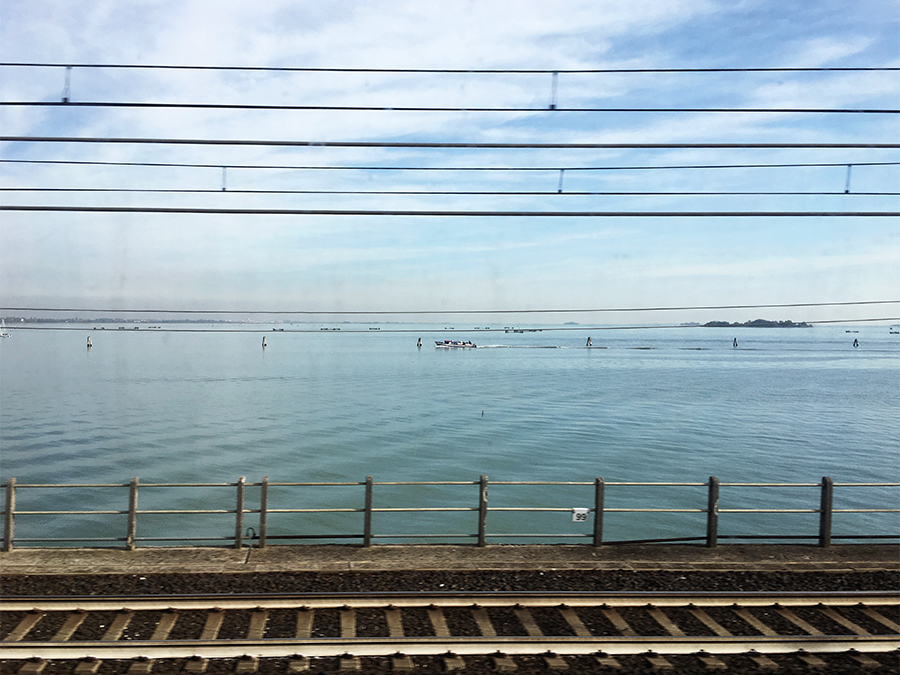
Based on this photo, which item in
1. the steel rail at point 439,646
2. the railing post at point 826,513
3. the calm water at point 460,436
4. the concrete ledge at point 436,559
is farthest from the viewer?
the calm water at point 460,436

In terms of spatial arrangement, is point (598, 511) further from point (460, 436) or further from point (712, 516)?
point (460, 436)

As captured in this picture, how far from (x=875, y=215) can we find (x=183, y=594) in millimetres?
9609

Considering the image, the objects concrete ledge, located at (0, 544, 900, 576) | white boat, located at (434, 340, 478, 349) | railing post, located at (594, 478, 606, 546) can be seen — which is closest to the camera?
concrete ledge, located at (0, 544, 900, 576)

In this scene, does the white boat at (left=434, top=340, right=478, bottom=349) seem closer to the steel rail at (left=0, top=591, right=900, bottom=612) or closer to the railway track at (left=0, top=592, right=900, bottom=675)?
the steel rail at (left=0, top=591, right=900, bottom=612)

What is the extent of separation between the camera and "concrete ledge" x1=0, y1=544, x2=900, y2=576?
818cm

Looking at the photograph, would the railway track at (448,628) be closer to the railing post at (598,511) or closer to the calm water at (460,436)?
the railing post at (598,511)

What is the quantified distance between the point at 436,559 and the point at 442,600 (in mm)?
1624

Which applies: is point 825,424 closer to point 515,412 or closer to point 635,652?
point 515,412

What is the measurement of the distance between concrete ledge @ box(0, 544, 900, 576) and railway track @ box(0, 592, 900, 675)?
3.82 feet

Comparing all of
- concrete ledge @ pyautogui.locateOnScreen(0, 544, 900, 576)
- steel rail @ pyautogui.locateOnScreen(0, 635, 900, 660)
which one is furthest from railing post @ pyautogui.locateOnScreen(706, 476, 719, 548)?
steel rail @ pyautogui.locateOnScreen(0, 635, 900, 660)

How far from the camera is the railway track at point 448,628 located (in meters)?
5.79

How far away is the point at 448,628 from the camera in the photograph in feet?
21.2

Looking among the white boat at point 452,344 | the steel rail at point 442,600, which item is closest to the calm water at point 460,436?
the steel rail at point 442,600

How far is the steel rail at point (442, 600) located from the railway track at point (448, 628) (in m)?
0.01
